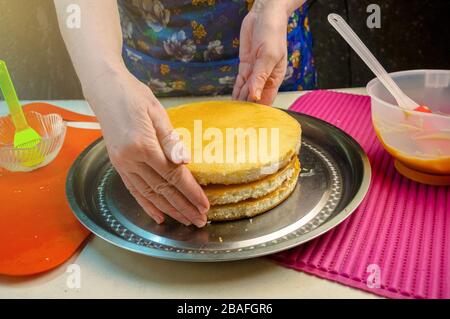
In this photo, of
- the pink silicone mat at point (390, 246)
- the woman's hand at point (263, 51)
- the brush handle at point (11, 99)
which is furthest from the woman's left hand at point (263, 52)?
the brush handle at point (11, 99)

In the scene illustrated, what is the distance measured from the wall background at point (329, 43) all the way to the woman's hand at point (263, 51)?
123 centimetres

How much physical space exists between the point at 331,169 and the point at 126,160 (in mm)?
509

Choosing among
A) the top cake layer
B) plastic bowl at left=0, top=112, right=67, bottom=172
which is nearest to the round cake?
the top cake layer

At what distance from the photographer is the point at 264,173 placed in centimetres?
94

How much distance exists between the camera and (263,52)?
1.13 m

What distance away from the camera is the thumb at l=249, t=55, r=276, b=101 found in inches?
44.2

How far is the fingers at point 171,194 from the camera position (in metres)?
0.85

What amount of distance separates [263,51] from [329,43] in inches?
64.8

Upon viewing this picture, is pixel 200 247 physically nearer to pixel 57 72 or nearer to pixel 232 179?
pixel 232 179

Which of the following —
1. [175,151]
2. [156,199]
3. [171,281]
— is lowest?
[171,281]

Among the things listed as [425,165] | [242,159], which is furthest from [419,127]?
[242,159]

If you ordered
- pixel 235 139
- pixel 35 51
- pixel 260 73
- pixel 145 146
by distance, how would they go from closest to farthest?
1. pixel 145 146
2. pixel 235 139
3. pixel 260 73
4. pixel 35 51

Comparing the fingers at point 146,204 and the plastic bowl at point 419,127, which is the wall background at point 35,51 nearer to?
the fingers at point 146,204

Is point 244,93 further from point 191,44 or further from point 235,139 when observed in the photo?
point 191,44
